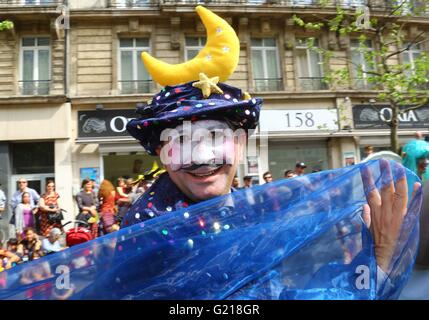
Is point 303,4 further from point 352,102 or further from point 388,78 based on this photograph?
point 388,78

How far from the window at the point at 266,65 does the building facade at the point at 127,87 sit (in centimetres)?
3

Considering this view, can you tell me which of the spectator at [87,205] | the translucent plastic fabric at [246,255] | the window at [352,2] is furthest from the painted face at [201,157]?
the window at [352,2]

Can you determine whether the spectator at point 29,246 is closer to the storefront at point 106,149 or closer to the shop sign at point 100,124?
the storefront at point 106,149

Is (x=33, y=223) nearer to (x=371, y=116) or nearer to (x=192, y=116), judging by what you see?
(x=192, y=116)

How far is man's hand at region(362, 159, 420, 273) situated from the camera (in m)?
1.20

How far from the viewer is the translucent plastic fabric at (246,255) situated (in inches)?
43.0

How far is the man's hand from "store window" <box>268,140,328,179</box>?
36.2 ft

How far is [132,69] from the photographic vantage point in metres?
12.4

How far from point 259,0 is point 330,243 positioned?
42.7 feet

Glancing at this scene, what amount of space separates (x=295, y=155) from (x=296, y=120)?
111cm

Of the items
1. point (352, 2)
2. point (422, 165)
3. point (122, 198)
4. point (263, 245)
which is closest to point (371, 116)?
point (352, 2)

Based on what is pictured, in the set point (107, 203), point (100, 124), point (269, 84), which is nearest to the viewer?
point (107, 203)

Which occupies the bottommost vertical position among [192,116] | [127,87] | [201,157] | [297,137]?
[201,157]

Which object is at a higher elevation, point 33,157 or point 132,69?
point 132,69
